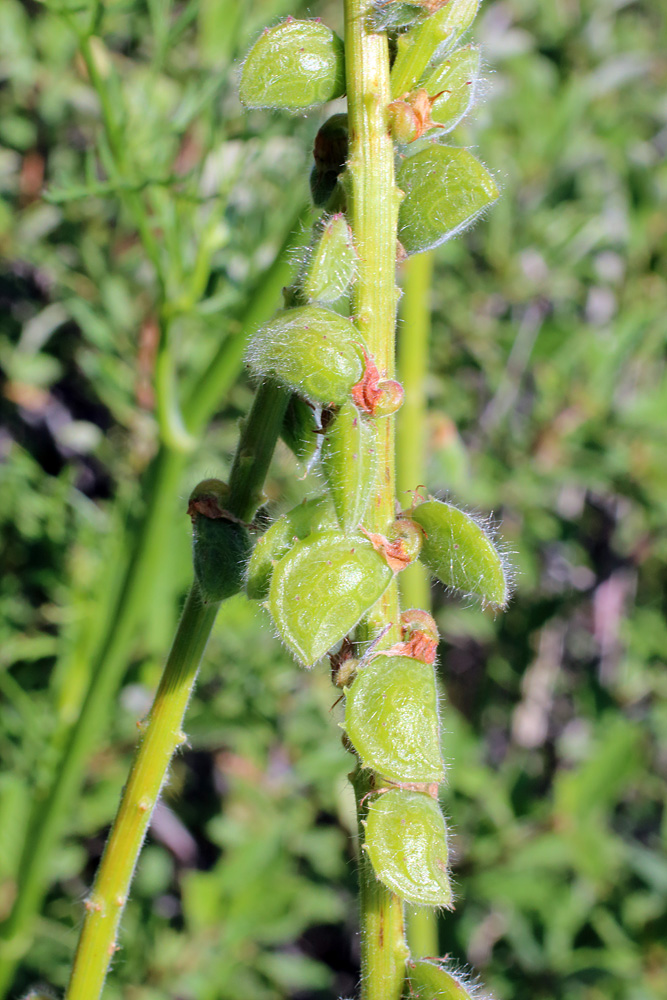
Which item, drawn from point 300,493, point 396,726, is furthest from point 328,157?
point 300,493

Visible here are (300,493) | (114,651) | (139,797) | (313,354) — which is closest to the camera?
(313,354)

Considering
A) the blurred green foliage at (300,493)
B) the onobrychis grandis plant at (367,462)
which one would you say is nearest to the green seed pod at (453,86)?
the onobrychis grandis plant at (367,462)

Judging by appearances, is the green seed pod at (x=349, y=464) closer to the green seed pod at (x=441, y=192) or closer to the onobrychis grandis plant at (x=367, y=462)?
the onobrychis grandis plant at (x=367, y=462)

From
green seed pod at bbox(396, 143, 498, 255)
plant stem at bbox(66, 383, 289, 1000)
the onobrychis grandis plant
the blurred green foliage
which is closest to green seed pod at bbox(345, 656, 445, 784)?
the onobrychis grandis plant

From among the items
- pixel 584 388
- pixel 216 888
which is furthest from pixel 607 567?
pixel 216 888

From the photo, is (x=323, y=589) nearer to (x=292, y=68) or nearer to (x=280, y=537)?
(x=280, y=537)

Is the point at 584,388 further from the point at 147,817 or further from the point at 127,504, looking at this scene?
the point at 147,817
